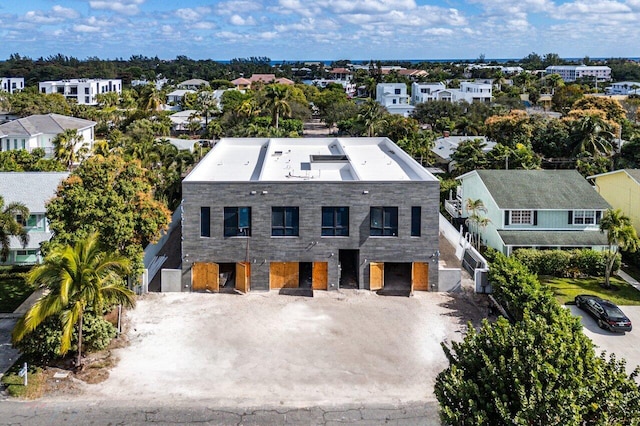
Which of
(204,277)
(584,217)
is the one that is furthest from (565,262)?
(204,277)

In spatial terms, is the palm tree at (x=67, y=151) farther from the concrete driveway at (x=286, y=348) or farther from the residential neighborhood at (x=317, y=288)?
the concrete driveway at (x=286, y=348)

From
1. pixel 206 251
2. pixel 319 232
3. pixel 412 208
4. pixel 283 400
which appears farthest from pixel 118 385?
pixel 412 208

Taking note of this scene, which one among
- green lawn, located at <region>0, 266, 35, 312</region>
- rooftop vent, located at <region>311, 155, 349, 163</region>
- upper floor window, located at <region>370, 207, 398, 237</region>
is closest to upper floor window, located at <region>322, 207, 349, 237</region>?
upper floor window, located at <region>370, 207, 398, 237</region>

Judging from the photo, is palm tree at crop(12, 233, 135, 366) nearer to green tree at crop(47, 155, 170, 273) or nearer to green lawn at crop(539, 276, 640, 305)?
green tree at crop(47, 155, 170, 273)

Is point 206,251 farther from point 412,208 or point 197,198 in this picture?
point 412,208

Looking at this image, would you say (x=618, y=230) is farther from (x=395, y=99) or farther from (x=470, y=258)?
(x=395, y=99)

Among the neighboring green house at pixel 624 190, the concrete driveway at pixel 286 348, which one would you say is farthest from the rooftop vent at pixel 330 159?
the neighboring green house at pixel 624 190
